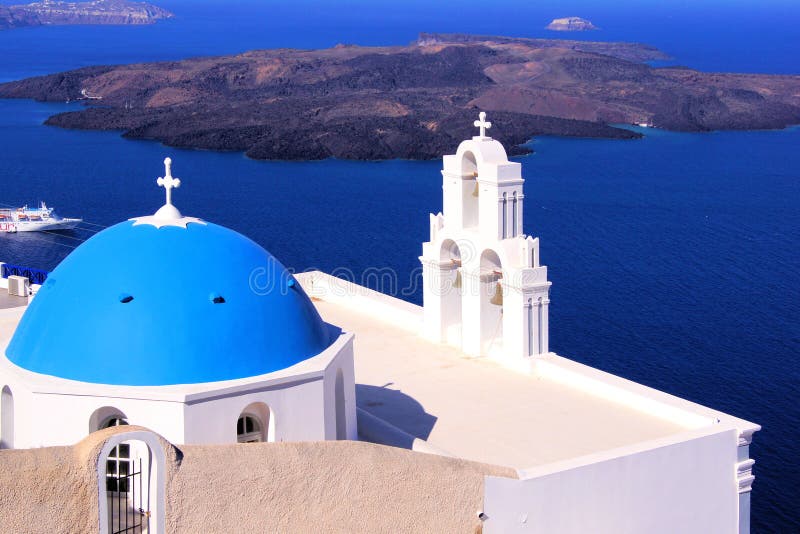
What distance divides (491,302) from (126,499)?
25.9 feet

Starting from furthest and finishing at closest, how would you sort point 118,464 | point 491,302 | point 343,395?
point 491,302, point 343,395, point 118,464

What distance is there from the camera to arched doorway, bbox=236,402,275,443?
1254 cm

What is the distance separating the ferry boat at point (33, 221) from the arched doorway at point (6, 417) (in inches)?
1581

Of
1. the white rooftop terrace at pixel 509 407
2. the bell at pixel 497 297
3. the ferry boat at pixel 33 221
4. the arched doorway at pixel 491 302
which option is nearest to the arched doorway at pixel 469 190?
the arched doorway at pixel 491 302

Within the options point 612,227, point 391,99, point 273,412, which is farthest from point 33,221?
point 391,99

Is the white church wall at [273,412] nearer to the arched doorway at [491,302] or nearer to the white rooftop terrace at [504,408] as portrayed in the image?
the white rooftop terrace at [504,408]

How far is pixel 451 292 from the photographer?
18531mm

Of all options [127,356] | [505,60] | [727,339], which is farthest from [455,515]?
[505,60]

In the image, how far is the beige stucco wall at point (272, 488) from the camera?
33.1 ft

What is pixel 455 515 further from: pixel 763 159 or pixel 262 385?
pixel 763 159

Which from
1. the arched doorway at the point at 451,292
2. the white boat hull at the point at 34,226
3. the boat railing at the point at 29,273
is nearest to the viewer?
the arched doorway at the point at 451,292

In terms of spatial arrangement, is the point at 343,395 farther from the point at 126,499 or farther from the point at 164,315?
the point at 126,499

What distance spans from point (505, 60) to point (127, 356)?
116 meters

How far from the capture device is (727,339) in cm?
3441
